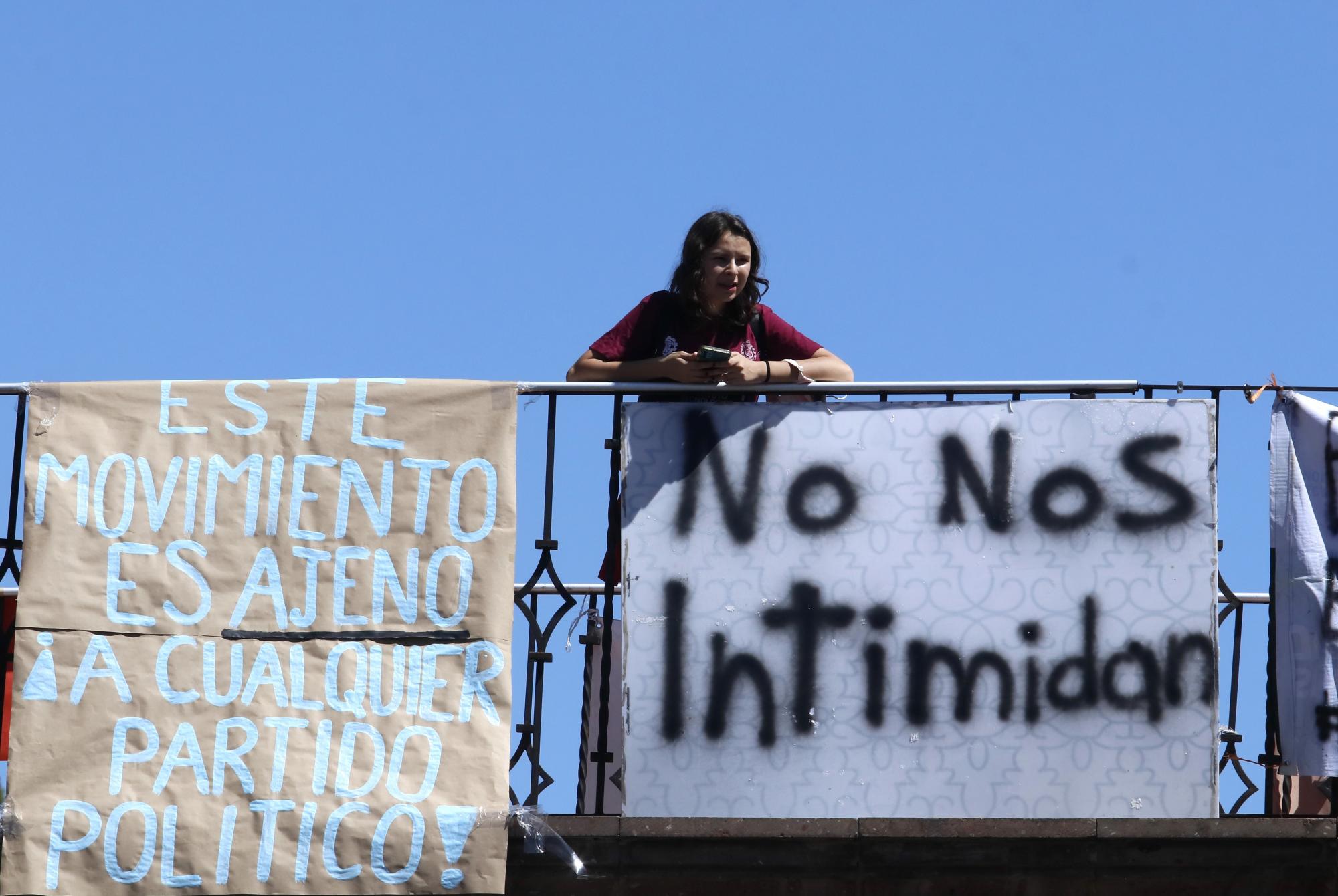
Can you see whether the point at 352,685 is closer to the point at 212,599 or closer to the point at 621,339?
the point at 212,599

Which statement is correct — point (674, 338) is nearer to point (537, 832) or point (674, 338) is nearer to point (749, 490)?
point (749, 490)

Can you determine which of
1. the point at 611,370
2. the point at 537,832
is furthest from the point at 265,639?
the point at 611,370

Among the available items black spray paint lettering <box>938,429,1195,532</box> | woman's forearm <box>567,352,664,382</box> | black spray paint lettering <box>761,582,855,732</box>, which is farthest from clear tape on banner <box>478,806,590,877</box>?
black spray paint lettering <box>938,429,1195,532</box>

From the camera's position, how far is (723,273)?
732cm

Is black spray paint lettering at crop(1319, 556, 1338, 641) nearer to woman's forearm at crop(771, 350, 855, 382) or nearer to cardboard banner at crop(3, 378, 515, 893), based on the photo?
woman's forearm at crop(771, 350, 855, 382)

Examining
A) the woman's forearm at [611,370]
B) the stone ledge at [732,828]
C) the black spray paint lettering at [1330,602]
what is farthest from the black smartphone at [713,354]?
the black spray paint lettering at [1330,602]

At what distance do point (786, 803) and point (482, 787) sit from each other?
103 centimetres

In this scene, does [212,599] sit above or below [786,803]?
above

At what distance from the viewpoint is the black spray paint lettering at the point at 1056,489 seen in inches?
276

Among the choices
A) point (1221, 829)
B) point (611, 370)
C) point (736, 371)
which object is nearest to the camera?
point (1221, 829)

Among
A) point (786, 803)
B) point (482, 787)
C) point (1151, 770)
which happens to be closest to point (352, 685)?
point (482, 787)

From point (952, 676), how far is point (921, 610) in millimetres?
250

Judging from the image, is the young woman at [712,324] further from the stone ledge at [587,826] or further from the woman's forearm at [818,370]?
the stone ledge at [587,826]

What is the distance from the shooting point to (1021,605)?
6.96 meters
